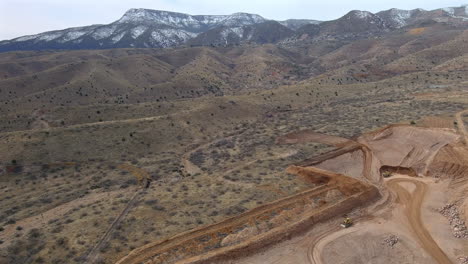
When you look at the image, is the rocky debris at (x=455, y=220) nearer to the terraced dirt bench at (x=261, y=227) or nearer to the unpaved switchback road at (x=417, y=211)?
the unpaved switchback road at (x=417, y=211)

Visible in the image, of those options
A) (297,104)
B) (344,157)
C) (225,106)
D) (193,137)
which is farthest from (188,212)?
(297,104)

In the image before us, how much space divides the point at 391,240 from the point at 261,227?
11.1m

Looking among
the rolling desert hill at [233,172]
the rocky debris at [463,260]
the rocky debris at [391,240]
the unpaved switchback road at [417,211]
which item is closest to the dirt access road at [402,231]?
the unpaved switchback road at [417,211]

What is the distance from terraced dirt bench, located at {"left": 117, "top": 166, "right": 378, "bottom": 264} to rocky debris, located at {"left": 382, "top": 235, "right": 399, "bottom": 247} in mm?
4500

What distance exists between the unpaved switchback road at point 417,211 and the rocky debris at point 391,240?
Answer: 195 centimetres

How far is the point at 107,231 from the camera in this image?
27.6 metres

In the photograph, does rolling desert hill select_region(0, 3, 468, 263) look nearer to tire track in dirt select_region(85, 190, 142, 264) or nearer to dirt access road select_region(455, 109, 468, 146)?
tire track in dirt select_region(85, 190, 142, 264)

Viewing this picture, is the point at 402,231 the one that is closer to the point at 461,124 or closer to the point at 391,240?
the point at 391,240

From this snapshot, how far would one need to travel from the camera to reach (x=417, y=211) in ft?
103

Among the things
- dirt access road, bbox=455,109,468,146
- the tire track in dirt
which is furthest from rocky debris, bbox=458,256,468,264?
the tire track in dirt

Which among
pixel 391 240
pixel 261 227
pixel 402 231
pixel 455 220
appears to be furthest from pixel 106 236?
pixel 455 220

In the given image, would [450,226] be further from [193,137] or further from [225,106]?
[225,106]

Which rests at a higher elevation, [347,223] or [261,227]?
[261,227]

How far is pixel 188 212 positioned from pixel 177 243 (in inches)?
197
